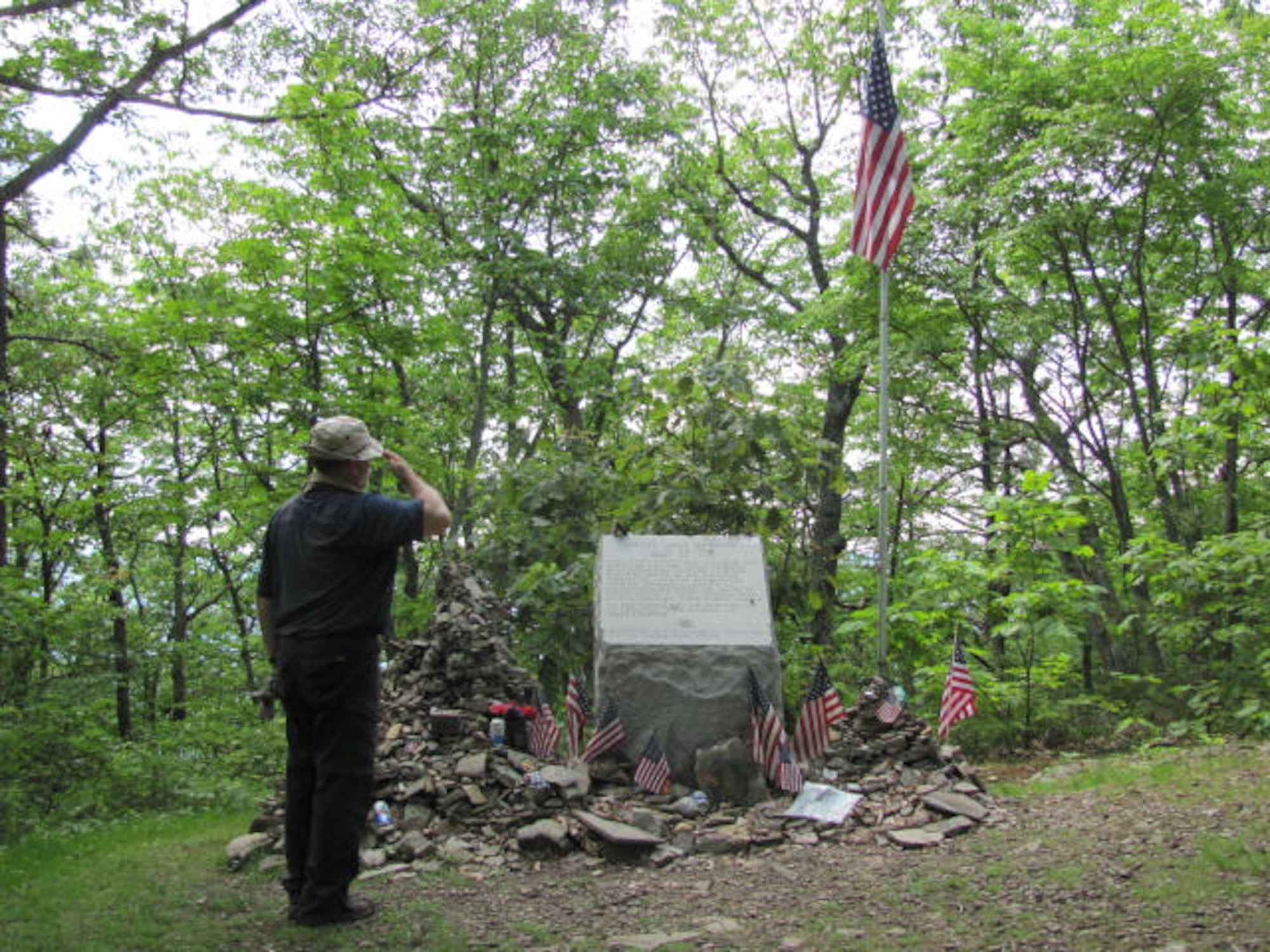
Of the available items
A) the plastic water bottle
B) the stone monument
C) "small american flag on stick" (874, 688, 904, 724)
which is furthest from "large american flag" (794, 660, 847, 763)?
the plastic water bottle

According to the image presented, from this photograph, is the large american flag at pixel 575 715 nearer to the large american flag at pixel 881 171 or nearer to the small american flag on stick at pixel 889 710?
the small american flag on stick at pixel 889 710

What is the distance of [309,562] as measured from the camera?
11.4 ft

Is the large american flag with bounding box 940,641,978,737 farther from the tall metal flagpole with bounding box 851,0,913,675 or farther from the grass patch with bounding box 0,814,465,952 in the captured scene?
the grass patch with bounding box 0,814,465,952

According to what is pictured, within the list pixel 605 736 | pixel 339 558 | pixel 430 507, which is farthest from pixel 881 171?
pixel 339 558

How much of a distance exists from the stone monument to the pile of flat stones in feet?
1.21

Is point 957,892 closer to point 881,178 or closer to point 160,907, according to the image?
point 160,907

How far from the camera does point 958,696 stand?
6070mm

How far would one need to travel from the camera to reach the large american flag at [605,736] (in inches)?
219

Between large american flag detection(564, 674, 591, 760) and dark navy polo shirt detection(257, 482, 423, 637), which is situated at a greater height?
dark navy polo shirt detection(257, 482, 423, 637)

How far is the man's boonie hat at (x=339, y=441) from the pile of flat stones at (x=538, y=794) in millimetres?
2193

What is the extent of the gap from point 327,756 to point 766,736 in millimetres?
2978

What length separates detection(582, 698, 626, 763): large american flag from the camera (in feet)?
18.3

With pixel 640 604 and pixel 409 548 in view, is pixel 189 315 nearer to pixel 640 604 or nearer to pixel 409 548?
pixel 409 548

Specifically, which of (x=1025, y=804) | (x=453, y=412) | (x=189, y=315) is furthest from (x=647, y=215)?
(x=1025, y=804)
